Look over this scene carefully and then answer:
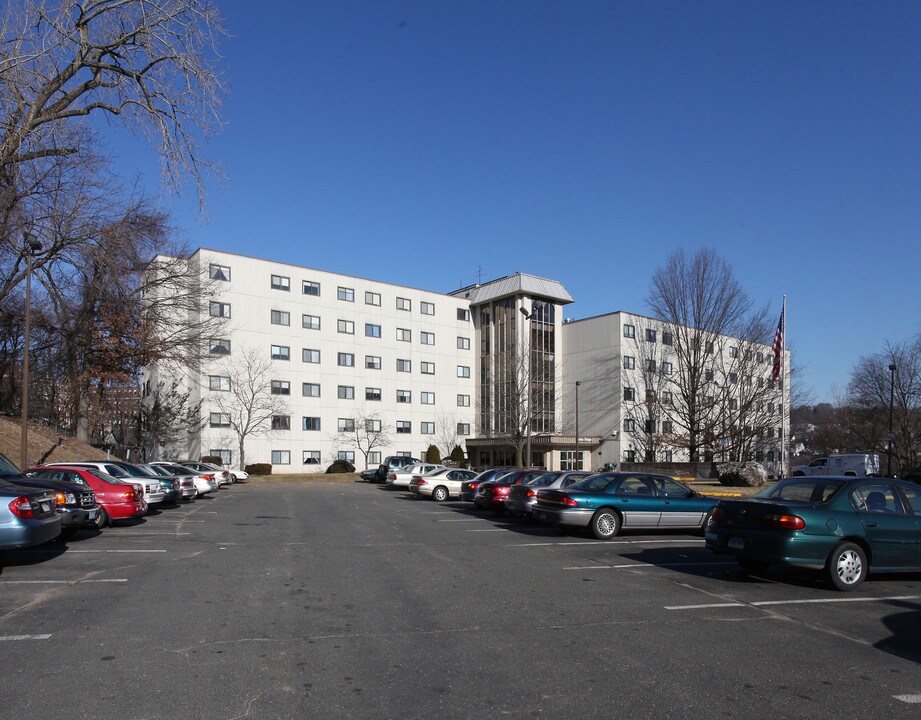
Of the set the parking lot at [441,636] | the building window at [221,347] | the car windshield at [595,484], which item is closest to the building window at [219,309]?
the building window at [221,347]

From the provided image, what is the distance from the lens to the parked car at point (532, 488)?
1845cm

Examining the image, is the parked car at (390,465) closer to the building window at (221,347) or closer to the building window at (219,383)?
the building window at (219,383)

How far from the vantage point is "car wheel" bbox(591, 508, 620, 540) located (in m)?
15.2

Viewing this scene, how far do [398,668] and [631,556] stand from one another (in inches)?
304

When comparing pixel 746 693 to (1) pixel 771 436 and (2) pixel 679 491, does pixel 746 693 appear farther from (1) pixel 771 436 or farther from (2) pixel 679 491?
(1) pixel 771 436

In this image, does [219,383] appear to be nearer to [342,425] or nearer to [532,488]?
[342,425]

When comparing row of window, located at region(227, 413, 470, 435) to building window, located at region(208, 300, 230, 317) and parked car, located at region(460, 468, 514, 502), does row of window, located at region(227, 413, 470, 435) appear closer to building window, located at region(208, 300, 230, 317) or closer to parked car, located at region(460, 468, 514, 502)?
building window, located at region(208, 300, 230, 317)

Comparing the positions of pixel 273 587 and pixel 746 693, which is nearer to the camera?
pixel 746 693

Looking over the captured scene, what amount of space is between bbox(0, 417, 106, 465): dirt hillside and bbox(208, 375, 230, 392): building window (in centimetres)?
1228

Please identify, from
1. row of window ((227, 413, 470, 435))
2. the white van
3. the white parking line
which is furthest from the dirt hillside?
the white van

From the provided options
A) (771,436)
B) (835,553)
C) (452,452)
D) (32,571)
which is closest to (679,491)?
(835,553)

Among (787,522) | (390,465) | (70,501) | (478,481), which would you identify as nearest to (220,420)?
(390,465)

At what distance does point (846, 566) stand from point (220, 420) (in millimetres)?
49317

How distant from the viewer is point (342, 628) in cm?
735
